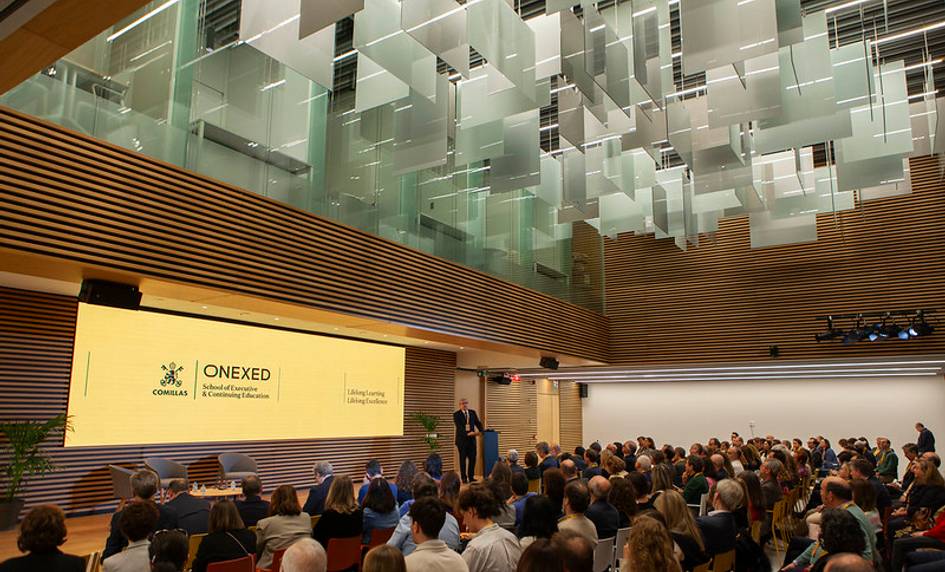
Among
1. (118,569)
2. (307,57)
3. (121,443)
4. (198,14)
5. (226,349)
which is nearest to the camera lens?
(118,569)

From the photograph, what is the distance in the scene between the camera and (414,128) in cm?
815

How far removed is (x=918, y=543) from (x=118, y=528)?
599cm

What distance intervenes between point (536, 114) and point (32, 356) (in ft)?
24.0

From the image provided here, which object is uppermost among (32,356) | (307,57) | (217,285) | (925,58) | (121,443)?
(925,58)

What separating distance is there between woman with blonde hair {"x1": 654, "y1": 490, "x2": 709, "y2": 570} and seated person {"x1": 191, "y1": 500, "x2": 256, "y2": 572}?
8.48ft

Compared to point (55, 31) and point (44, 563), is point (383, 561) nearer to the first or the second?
point (44, 563)

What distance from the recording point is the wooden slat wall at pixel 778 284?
13648 mm

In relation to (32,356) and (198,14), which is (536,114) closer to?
(198,14)

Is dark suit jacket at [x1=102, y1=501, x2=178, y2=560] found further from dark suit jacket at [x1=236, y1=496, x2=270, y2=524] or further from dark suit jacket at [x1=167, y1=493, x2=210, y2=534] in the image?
dark suit jacket at [x1=236, y1=496, x2=270, y2=524]

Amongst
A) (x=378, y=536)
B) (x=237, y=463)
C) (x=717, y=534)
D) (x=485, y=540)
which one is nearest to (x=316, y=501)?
(x=378, y=536)

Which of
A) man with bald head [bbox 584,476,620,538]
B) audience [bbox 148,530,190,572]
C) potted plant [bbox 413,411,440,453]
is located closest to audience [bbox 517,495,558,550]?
man with bald head [bbox 584,476,620,538]

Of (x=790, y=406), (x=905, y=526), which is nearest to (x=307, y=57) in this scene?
(x=905, y=526)

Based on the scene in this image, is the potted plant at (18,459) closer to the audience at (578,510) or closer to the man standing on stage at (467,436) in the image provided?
the audience at (578,510)

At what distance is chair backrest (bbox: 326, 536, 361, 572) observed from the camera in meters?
4.53
